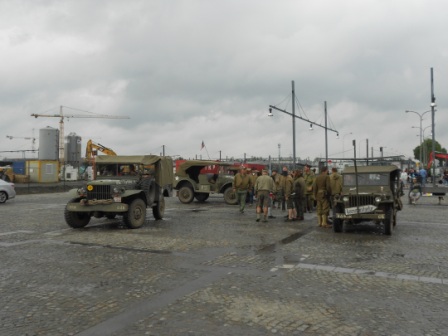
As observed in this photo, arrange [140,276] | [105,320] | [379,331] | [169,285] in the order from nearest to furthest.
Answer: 1. [379,331]
2. [105,320]
3. [169,285]
4. [140,276]

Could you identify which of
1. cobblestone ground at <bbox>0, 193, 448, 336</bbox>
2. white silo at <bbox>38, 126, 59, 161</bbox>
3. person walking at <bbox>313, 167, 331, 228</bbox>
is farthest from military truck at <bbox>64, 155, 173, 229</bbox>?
white silo at <bbox>38, 126, 59, 161</bbox>

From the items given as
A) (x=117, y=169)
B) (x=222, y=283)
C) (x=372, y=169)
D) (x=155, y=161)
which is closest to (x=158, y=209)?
(x=155, y=161)

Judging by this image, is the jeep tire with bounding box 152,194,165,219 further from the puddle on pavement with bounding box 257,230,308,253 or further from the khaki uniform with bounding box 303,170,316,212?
the khaki uniform with bounding box 303,170,316,212

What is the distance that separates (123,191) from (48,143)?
60.8 metres

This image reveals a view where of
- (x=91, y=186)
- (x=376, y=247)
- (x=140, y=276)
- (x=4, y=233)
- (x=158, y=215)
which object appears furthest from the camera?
(x=158, y=215)

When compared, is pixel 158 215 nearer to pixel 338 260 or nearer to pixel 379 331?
pixel 338 260

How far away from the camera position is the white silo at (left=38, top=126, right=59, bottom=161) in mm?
66250

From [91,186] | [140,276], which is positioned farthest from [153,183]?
[140,276]

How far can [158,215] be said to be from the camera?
1355cm

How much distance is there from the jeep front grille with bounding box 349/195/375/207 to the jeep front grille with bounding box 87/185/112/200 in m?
6.50

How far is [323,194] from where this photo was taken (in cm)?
1188

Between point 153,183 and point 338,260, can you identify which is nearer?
point 338,260

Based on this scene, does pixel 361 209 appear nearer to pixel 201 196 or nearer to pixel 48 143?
pixel 201 196

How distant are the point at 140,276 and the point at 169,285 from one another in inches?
27.5
